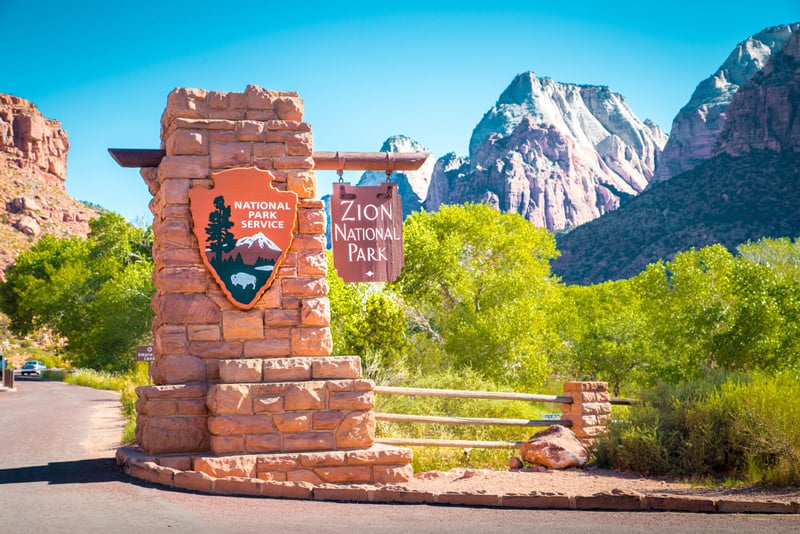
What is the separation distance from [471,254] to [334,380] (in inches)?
1026

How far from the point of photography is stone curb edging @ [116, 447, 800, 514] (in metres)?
6.40

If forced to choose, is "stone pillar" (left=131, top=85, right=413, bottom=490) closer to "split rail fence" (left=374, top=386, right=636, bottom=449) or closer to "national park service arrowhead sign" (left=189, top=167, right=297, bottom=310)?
"national park service arrowhead sign" (left=189, top=167, right=297, bottom=310)

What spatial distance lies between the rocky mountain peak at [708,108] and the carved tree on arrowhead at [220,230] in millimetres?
162387

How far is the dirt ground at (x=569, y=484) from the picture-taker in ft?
25.2

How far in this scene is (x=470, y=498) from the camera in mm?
6656

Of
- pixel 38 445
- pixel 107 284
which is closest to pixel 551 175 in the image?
pixel 107 284

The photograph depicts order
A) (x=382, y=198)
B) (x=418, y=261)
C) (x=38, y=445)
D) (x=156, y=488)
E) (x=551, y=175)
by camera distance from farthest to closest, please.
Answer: (x=551, y=175)
(x=418, y=261)
(x=38, y=445)
(x=382, y=198)
(x=156, y=488)

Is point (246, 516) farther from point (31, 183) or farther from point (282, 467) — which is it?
point (31, 183)

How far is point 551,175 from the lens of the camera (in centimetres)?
17525

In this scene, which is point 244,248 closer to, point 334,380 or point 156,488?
point 334,380

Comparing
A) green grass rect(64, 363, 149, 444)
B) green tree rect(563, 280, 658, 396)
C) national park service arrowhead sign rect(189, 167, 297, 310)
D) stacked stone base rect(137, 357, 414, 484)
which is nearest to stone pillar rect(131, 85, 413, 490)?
stacked stone base rect(137, 357, 414, 484)

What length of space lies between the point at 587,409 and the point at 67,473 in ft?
23.2

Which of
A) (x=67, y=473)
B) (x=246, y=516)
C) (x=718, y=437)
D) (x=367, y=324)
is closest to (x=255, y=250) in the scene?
(x=67, y=473)

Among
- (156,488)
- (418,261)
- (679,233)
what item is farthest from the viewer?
(679,233)
